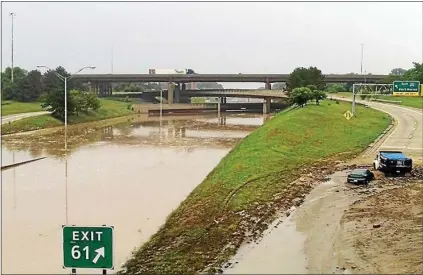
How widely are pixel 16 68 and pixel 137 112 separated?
41.1 m

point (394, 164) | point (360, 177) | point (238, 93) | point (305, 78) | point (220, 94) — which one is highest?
point (305, 78)

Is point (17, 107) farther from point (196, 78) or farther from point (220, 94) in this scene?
point (220, 94)

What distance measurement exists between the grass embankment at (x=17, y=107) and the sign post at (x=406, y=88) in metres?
63.7

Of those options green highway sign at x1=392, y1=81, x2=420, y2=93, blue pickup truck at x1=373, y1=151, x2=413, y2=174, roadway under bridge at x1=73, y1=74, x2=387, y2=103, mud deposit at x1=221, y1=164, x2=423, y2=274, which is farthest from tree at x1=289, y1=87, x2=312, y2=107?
roadway under bridge at x1=73, y1=74, x2=387, y2=103

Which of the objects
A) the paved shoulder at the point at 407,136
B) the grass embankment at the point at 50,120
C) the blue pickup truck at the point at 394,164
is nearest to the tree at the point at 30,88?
the grass embankment at the point at 50,120

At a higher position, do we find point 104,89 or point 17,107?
point 104,89

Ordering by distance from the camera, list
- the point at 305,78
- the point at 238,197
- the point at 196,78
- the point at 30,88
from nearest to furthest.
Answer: the point at 238,197 → the point at 305,78 → the point at 30,88 → the point at 196,78

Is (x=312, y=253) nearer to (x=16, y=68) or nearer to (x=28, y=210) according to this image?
(x=28, y=210)

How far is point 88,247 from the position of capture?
7.62 m

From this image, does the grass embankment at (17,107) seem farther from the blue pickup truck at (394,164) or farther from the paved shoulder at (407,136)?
the blue pickup truck at (394,164)

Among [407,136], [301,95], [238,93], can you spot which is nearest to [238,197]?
[407,136]

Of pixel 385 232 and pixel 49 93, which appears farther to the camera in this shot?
pixel 49 93

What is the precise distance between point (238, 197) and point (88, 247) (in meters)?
21.8

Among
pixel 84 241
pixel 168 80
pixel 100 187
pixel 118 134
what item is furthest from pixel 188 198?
pixel 168 80
